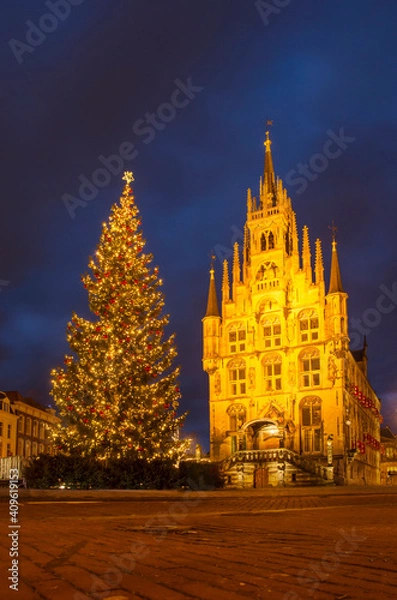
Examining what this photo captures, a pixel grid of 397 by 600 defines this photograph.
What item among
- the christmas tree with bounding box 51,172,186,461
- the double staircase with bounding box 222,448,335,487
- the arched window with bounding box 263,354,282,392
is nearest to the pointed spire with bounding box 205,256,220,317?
the arched window with bounding box 263,354,282,392

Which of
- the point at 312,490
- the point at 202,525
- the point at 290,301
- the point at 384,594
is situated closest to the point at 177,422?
the point at 312,490

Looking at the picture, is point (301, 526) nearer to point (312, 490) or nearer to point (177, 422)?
point (177, 422)

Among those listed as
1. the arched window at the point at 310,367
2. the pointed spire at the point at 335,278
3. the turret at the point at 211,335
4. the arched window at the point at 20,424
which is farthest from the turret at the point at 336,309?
the arched window at the point at 20,424

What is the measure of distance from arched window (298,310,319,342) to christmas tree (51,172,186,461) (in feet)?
Result: 77.5

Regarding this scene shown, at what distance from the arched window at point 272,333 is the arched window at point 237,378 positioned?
2763 millimetres

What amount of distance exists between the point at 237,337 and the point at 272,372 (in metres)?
4.46

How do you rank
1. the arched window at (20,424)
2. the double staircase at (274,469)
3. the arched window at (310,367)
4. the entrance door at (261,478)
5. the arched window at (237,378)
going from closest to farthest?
the double staircase at (274,469), the entrance door at (261,478), the arched window at (310,367), the arched window at (237,378), the arched window at (20,424)

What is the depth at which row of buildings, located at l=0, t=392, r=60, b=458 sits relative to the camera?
175 feet

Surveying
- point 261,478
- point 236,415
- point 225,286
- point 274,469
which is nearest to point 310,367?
point 236,415

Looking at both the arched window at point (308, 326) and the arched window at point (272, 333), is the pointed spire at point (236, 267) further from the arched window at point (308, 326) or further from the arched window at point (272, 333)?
the arched window at point (308, 326)

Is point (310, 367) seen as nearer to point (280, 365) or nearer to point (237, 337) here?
point (280, 365)

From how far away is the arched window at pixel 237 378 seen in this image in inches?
1948

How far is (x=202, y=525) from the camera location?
7480 mm

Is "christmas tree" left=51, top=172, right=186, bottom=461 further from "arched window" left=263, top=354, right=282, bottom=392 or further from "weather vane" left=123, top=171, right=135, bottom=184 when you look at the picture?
"arched window" left=263, top=354, right=282, bottom=392
